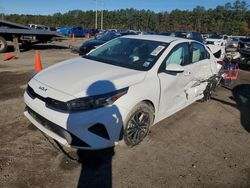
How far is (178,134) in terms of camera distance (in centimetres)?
467

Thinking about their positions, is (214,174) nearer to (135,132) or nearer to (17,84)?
(135,132)

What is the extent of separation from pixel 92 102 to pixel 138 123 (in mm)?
978

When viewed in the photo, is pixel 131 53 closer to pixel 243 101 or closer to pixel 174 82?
pixel 174 82

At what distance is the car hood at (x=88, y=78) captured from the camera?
344cm

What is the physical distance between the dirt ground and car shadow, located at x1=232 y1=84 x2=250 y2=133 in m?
0.08

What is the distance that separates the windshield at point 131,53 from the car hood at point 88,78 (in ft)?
0.81

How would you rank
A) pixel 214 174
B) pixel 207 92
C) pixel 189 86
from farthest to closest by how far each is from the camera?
pixel 207 92 < pixel 189 86 < pixel 214 174

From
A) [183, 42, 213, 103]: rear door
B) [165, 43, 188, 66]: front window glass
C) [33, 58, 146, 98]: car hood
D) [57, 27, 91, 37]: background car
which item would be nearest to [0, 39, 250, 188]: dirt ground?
[183, 42, 213, 103]: rear door

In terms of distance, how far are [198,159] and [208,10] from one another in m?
93.9

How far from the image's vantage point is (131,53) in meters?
4.65

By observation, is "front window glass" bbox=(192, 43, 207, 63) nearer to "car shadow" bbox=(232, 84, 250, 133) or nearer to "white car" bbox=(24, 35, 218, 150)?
"white car" bbox=(24, 35, 218, 150)

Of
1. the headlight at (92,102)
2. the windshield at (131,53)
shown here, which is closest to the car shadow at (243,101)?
the windshield at (131,53)

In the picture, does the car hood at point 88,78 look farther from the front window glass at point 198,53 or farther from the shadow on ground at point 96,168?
the front window glass at point 198,53

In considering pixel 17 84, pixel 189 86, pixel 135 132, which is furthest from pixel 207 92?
pixel 17 84
